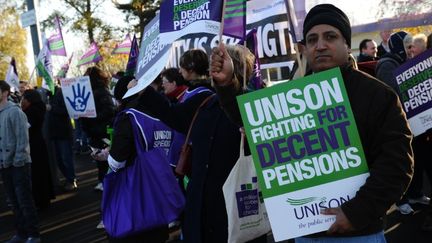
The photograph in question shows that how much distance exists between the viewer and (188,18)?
3264mm

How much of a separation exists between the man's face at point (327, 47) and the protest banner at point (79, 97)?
5.60 meters

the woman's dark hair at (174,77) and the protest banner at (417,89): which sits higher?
the woman's dark hair at (174,77)

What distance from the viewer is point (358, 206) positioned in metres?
1.86

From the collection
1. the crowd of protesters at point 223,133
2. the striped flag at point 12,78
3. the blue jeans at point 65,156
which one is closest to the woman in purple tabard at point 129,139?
the crowd of protesters at point 223,133

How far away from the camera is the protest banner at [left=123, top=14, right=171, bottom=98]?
287 cm

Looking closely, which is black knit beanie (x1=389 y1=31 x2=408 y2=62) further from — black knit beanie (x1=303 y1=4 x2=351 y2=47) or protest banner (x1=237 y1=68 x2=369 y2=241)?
protest banner (x1=237 y1=68 x2=369 y2=241)

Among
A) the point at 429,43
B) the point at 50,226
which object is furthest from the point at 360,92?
the point at 50,226

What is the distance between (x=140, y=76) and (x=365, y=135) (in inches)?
62.8

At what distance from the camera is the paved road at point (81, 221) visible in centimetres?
516

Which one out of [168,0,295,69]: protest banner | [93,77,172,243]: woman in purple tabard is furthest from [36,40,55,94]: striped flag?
[93,77,172,243]: woman in purple tabard

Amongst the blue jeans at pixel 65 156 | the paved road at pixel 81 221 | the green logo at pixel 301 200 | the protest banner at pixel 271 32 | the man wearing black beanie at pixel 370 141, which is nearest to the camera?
the man wearing black beanie at pixel 370 141

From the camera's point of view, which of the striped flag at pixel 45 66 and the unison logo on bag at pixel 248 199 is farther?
the striped flag at pixel 45 66

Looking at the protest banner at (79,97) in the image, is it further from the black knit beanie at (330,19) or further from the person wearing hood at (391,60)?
the black knit beanie at (330,19)

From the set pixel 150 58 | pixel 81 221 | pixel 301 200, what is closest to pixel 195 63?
pixel 150 58
